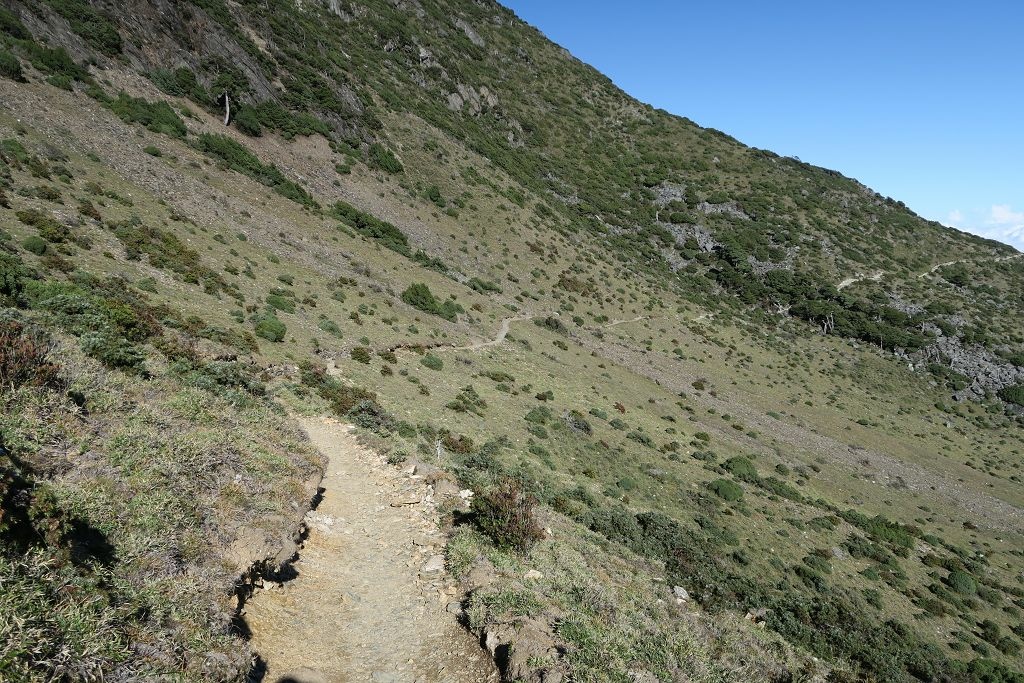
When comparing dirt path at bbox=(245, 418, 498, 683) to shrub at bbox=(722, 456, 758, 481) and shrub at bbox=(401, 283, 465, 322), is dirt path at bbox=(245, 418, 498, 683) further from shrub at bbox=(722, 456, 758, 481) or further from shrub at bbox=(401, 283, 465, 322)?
shrub at bbox=(401, 283, 465, 322)

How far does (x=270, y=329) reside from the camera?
25.5m

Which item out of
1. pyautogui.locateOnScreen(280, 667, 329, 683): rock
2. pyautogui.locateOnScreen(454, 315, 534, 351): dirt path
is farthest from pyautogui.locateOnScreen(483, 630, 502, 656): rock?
pyautogui.locateOnScreen(454, 315, 534, 351): dirt path

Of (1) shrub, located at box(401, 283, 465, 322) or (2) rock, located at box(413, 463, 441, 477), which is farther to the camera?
(1) shrub, located at box(401, 283, 465, 322)

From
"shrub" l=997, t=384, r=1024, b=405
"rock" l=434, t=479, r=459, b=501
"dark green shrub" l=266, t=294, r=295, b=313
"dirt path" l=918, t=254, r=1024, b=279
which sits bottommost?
"dark green shrub" l=266, t=294, r=295, b=313

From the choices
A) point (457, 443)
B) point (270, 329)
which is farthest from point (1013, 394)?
point (270, 329)

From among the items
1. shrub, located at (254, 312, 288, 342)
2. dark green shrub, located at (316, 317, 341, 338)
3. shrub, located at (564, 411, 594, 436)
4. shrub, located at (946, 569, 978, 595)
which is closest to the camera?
shrub, located at (254, 312, 288, 342)

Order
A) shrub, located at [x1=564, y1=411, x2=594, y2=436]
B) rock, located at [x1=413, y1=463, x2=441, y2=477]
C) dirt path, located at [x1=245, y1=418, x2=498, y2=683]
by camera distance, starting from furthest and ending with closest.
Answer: shrub, located at [x1=564, y1=411, x2=594, y2=436], rock, located at [x1=413, y1=463, x2=441, y2=477], dirt path, located at [x1=245, y1=418, x2=498, y2=683]

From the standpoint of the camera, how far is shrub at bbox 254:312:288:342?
2523 cm

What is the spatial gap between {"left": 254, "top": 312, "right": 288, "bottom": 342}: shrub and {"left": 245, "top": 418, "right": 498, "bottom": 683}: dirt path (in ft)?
A: 44.7

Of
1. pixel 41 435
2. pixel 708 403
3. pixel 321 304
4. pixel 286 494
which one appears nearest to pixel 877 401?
pixel 708 403

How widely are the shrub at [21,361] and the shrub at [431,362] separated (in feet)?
71.5

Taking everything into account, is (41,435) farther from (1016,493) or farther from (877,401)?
(877,401)

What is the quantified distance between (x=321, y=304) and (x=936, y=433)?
70796mm

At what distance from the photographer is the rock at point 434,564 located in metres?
11.2
